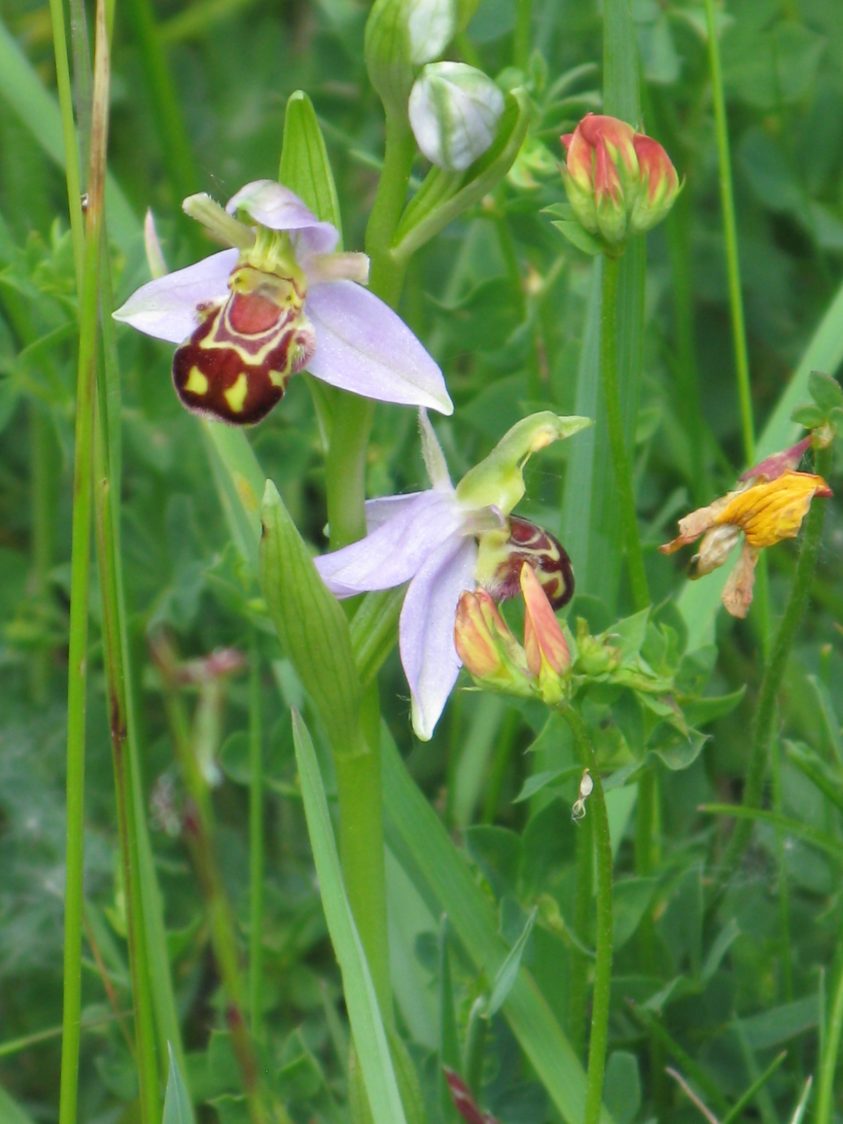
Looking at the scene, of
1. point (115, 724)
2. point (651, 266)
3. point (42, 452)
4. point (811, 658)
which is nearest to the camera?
point (115, 724)

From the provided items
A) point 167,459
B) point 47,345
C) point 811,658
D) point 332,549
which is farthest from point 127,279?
point 811,658

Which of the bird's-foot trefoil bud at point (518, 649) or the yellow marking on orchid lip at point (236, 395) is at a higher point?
the yellow marking on orchid lip at point (236, 395)

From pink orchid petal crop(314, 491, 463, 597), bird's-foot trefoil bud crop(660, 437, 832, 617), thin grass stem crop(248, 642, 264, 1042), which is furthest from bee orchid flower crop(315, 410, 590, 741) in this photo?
thin grass stem crop(248, 642, 264, 1042)

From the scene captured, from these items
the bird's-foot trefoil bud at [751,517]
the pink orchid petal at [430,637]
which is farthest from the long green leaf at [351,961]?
the bird's-foot trefoil bud at [751,517]

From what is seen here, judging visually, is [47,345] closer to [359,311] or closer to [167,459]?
[167,459]

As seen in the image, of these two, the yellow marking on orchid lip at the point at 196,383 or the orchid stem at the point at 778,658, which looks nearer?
the yellow marking on orchid lip at the point at 196,383

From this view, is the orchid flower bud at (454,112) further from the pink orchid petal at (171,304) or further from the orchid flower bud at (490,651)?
the orchid flower bud at (490,651)
